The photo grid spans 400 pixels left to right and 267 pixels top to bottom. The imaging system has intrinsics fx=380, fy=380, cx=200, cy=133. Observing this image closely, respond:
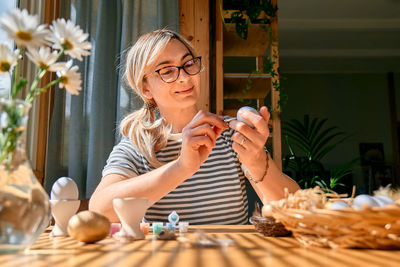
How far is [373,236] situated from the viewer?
0.55 metres

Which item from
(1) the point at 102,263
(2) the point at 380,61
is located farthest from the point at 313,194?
(2) the point at 380,61

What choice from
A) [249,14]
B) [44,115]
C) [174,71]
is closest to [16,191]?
[174,71]

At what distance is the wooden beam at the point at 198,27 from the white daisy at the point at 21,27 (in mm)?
1931

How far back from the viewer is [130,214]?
2.37ft

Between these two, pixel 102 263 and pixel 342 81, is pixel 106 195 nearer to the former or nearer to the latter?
pixel 102 263

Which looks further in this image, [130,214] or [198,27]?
[198,27]

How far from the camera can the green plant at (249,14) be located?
2.41m

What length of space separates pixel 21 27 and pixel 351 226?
21.4 inches

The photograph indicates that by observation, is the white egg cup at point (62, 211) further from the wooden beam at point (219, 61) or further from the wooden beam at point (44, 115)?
the wooden beam at point (219, 61)

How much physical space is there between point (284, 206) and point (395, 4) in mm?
5019

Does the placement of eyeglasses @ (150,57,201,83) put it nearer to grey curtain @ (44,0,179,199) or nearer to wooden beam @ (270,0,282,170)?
grey curtain @ (44,0,179,199)

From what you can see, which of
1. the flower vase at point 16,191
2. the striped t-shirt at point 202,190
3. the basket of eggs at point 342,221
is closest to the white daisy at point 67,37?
the flower vase at point 16,191

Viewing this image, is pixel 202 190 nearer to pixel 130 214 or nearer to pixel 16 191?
pixel 130 214

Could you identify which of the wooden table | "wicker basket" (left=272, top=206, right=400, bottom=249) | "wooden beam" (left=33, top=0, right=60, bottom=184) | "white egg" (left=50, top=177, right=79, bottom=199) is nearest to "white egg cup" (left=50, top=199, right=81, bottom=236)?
"white egg" (left=50, top=177, right=79, bottom=199)
